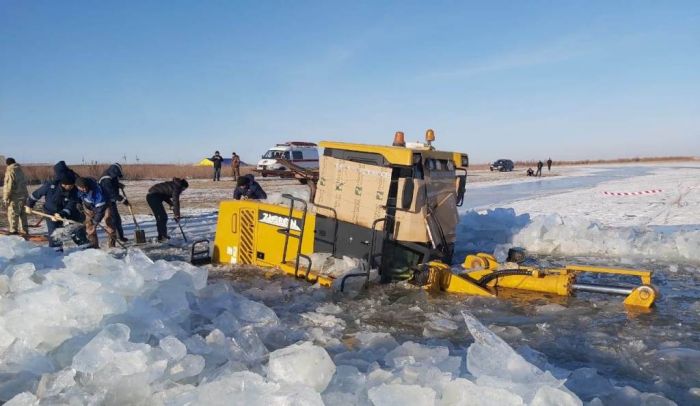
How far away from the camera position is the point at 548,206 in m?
17.5

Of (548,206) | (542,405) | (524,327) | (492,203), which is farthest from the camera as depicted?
(492,203)

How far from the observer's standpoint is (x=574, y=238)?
10.1m

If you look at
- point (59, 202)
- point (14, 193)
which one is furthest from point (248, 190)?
point (14, 193)

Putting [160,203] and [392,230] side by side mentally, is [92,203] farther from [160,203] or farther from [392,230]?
[392,230]

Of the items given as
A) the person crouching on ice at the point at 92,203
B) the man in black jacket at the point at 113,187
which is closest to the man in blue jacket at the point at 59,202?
the person crouching on ice at the point at 92,203

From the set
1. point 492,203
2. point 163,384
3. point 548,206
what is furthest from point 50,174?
point 163,384

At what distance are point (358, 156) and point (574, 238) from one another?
5581mm

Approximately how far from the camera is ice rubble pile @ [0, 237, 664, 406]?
9.48 ft

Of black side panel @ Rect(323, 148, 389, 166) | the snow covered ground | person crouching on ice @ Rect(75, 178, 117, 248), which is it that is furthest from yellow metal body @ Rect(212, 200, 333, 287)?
person crouching on ice @ Rect(75, 178, 117, 248)

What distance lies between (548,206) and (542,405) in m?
15.8

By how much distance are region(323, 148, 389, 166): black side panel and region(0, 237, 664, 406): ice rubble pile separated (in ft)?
7.86

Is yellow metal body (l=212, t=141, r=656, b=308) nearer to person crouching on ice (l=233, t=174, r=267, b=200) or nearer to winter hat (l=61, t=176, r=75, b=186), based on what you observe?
person crouching on ice (l=233, t=174, r=267, b=200)

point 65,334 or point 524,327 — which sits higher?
point 65,334

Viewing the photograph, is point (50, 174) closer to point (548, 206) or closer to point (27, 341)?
point (548, 206)
